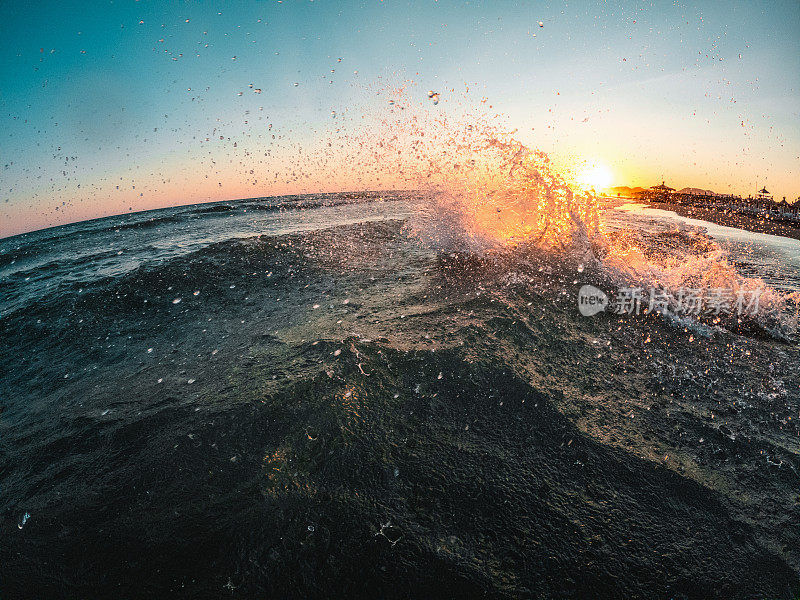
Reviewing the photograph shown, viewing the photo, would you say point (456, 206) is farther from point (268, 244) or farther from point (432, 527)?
point (432, 527)

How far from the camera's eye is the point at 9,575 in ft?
5.80

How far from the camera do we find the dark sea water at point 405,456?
5.58ft

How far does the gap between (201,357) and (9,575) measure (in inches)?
84.3

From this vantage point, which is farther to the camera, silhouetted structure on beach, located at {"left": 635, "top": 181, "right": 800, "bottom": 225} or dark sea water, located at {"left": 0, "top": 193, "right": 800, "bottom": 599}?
silhouetted structure on beach, located at {"left": 635, "top": 181, "right": 800, "bottom": 225}

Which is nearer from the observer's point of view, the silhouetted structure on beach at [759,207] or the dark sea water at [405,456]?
the dark sea water at [405,456]

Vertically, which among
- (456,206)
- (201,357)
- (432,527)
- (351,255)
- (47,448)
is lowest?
(432,527)

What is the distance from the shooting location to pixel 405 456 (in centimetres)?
227

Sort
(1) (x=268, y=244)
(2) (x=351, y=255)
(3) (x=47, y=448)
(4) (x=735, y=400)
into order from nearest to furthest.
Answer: (3) (x=47, y=448) < (4) (x=735, y=400) < (2) (x=351, y=255) < (1) (x=268, y=244)

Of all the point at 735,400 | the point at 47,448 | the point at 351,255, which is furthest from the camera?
the point at 351,255

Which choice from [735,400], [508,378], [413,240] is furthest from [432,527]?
[413,240]

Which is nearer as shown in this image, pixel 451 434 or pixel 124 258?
pixel 451 434

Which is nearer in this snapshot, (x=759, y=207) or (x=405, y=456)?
(x=405, y=456)

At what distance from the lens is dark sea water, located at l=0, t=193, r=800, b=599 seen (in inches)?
67.0

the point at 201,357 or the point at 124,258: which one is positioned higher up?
the point at 124,258
